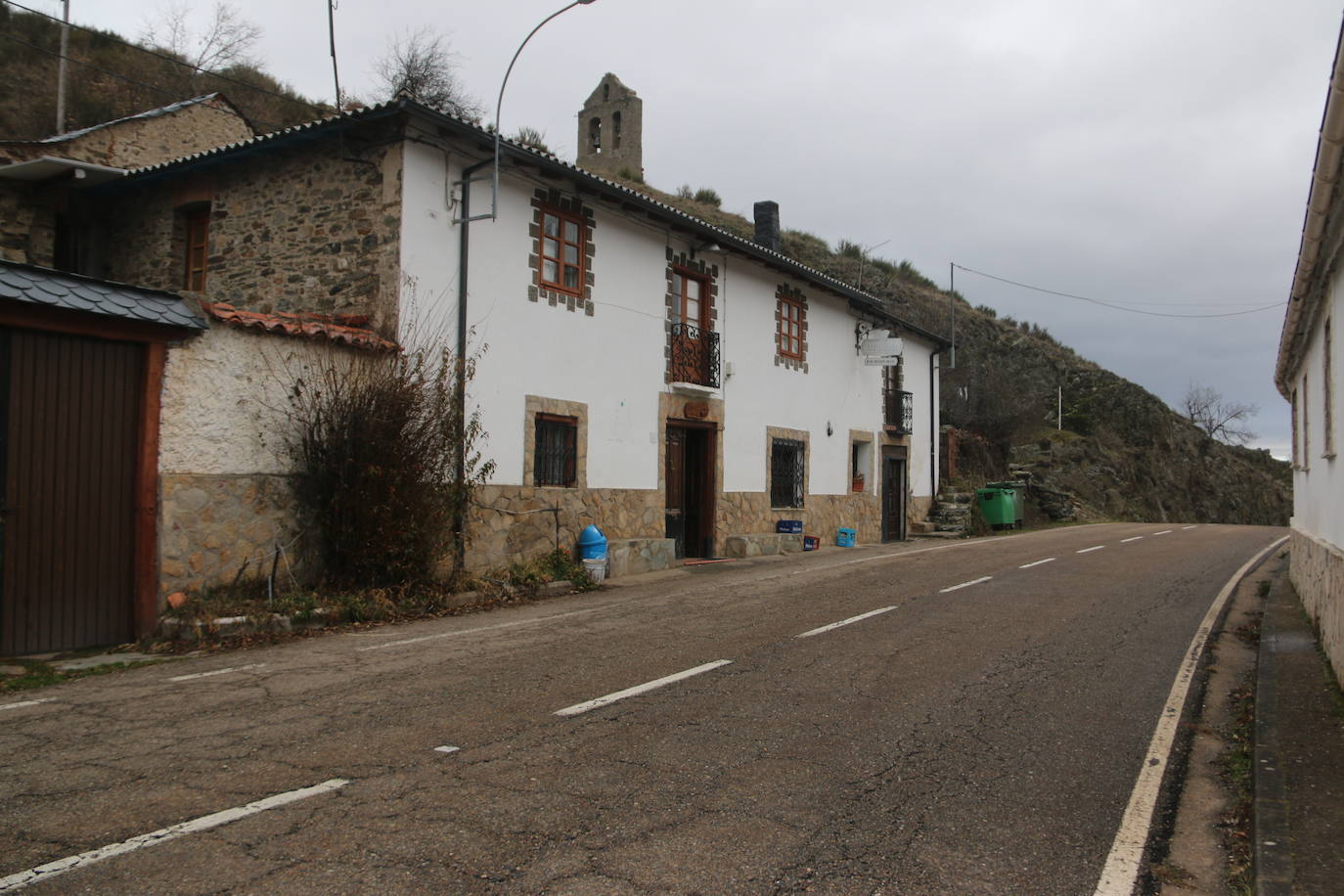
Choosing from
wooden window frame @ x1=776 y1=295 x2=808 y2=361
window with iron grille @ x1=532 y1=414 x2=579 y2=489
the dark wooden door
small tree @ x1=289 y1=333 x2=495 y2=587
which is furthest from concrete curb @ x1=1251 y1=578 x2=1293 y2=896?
the dark wooden door

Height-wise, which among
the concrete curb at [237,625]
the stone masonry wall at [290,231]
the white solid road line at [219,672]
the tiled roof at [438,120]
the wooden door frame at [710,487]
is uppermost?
the tiled roof at [438,120]

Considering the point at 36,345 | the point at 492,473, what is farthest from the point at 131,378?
the point at 492,473

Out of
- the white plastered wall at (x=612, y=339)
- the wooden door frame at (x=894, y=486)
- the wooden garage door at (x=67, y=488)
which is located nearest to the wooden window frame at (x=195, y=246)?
the white plastered wall at (x=612, y=339)

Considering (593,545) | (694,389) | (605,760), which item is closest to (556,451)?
(593,545)

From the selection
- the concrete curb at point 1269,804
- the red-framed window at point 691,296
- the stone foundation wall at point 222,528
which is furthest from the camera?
the red-framed window at point 691,296

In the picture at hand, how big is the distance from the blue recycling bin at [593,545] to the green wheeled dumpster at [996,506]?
1751 cm

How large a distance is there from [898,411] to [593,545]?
1418 centimetres

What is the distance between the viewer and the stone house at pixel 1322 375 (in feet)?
17.7

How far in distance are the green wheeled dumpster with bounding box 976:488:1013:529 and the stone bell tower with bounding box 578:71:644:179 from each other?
76.6 feet

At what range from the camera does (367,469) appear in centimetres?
1009

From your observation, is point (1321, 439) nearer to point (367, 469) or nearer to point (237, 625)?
point (367, 469)

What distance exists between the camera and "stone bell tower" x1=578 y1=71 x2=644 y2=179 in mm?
43031

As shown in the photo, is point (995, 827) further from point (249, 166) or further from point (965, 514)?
point (965, 514)

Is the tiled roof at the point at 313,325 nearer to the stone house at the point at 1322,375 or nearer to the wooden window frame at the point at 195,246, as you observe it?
the wooden window frame at the point at 195,246
